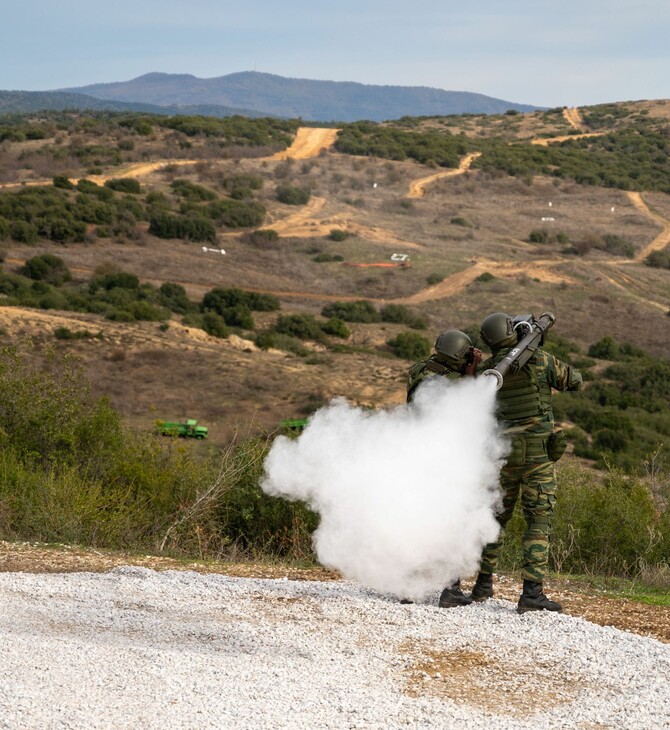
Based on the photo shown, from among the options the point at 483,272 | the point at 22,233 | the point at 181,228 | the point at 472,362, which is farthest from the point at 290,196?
the point at 472,362

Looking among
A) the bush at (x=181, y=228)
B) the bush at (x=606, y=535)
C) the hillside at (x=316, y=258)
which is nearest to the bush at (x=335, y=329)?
the hillside at (x=316, y=258)

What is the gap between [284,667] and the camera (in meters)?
6.62

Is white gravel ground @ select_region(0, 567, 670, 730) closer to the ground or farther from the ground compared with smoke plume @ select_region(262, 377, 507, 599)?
closer to the ground

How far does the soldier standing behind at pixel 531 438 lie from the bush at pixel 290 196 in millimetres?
56645

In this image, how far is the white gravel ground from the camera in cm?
590

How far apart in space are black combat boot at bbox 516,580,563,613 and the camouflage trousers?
0.06 metres

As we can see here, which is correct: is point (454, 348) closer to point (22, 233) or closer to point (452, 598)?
point (452, 598)

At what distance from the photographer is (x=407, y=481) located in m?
7.72

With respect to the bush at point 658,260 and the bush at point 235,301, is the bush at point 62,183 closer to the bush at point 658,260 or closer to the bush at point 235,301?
the bush at point 235,301

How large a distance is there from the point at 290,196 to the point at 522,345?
57.1 m

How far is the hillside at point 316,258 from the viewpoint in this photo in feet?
101

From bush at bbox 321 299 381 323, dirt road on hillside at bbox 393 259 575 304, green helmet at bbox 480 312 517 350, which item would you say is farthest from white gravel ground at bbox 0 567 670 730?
dirt road on hillside at bbox 393 259 575 304

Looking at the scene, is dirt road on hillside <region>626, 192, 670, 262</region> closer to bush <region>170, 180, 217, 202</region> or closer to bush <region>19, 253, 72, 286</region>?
bush <region>170, 180, 217, 202</region>

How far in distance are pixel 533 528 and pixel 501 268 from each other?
1770 inches
